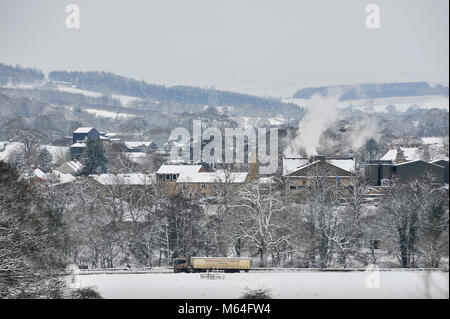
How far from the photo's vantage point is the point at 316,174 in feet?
95.3

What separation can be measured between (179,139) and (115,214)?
5034 cm

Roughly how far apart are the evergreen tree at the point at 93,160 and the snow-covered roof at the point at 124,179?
4697 mm

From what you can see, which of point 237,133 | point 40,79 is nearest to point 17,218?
point 237,133

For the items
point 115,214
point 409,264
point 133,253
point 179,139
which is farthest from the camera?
point 179,139

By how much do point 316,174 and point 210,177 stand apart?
7.05 metres

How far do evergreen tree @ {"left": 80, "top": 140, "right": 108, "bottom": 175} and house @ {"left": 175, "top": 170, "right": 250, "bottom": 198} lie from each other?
26.4 ft

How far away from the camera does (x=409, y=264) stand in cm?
1902

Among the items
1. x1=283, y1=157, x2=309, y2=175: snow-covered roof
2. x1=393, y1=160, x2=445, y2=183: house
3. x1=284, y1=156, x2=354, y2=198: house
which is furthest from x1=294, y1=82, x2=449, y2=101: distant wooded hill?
x1=393, y1=160, x2=445, y2=183: house

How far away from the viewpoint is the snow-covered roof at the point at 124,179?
30766 millimetres

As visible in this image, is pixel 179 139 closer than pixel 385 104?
No

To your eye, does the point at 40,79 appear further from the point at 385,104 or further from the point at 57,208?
the point at 57,208

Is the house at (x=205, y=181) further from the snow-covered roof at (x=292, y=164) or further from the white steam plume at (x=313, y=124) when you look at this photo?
the white steam plume at (x=313, y=124)

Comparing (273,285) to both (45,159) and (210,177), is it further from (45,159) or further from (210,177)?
(45,159)

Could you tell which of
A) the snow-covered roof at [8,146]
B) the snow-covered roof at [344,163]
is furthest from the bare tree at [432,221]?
the snow-covered roof at [8,146]
